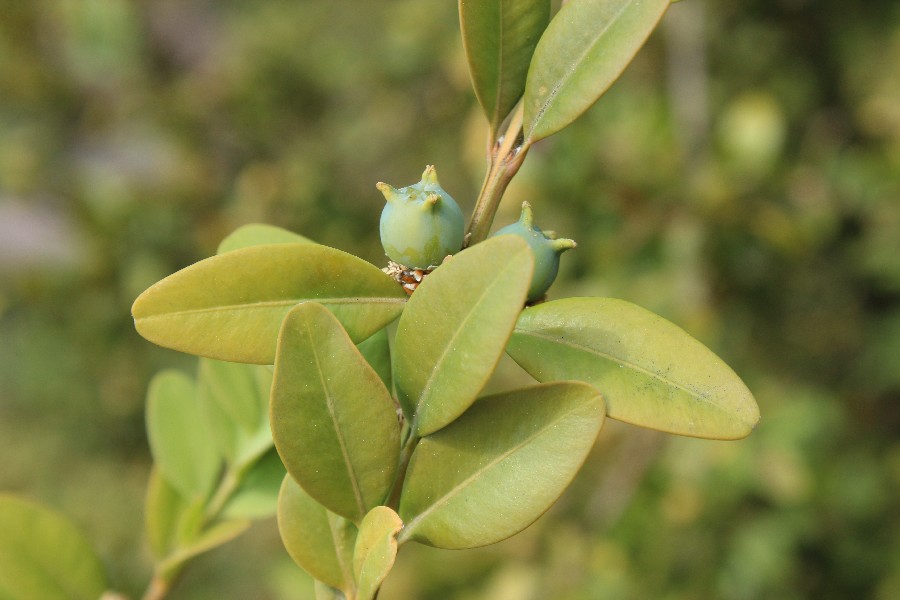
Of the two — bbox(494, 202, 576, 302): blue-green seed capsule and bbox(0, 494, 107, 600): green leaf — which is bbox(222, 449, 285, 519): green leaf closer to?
bbox(0, 494, 107, 600): green leaf

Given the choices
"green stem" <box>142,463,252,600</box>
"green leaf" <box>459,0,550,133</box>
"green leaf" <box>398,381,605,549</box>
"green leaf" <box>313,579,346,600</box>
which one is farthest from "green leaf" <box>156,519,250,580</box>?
"green leaf" <box>459,0,550,133</box>

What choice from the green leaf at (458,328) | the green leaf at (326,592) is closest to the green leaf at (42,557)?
the green leaf at (326,592)

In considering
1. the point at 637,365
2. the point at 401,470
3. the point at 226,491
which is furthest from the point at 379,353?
the point at 226,491

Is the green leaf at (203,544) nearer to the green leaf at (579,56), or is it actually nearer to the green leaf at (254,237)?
the green leaf at (254,237)

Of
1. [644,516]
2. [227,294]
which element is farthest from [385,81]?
[227,294]

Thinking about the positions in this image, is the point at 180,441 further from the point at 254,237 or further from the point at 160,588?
the point at 254,237

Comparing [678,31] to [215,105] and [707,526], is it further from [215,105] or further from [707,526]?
[215,105]
